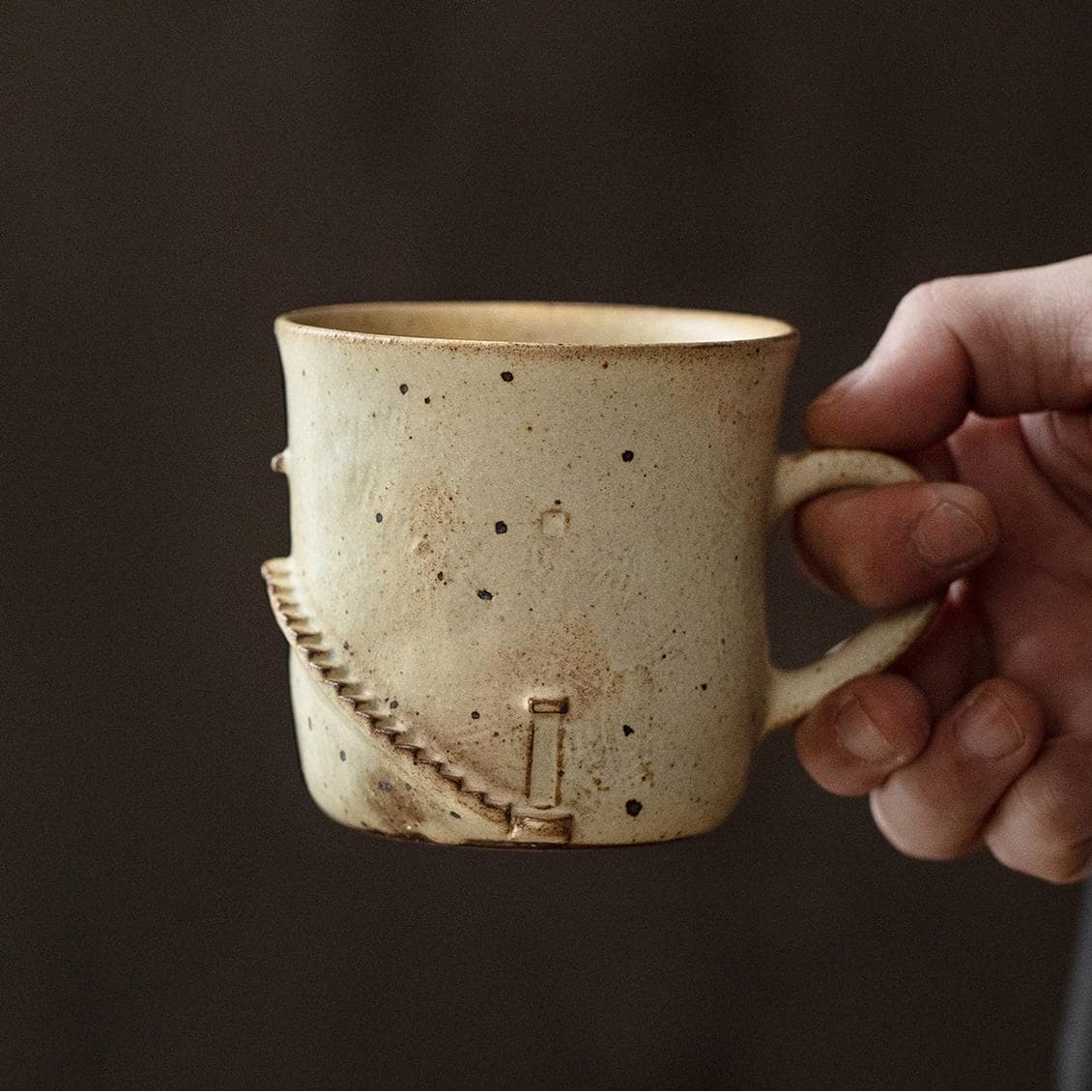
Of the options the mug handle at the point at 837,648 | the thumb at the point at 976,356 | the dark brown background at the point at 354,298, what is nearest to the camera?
the mug handle at the point at 837,648

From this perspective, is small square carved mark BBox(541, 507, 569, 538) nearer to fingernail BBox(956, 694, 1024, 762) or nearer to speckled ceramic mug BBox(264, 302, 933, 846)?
speckled ceramic mug BBox(264, 302, 933, 846)

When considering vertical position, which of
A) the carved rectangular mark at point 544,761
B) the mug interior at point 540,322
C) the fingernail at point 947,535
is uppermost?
the mug interior at point 540,322

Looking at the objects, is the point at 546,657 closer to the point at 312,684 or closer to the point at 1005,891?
the point at 312,684

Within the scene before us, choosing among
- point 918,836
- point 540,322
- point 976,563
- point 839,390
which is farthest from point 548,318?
point 918,836

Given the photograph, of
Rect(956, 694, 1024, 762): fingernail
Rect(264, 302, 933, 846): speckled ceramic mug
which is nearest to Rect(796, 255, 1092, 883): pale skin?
Rect(956, 694, 1024, 762): fingernail

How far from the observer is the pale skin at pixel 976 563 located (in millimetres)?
924

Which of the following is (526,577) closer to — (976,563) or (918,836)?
(976,563)

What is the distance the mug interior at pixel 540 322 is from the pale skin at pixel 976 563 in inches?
Answer: 3.6

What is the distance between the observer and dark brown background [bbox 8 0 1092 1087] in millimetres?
1382

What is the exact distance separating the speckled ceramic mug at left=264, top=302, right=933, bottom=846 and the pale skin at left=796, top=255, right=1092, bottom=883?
0.14m

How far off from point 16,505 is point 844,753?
2.60ft

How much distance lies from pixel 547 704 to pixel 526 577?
61 millimetres

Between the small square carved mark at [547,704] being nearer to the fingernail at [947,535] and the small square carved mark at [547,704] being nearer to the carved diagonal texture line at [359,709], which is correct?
the carved diagonal texture line at [359,709]

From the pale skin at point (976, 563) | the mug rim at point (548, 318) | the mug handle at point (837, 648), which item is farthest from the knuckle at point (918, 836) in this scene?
the mug rim at point (548, 318)
